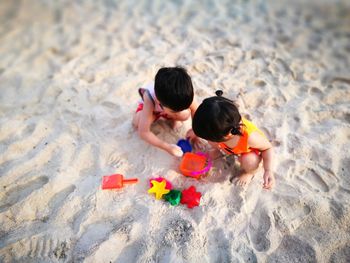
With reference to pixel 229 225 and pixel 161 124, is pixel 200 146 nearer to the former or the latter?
pixel 161 124

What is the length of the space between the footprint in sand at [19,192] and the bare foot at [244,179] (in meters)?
1.26

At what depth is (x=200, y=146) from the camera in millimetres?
2117

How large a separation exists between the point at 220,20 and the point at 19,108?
2437 millimetres

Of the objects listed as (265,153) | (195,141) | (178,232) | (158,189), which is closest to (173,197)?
(158,189)

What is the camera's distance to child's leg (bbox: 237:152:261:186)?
72.3 inches

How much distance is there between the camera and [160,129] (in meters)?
2.25

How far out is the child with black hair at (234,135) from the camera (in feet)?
4.99

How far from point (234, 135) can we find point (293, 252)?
2.29 feet

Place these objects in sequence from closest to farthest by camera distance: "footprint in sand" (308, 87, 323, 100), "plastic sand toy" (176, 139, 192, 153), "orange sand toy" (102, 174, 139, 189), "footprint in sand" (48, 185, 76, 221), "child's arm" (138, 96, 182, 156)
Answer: "footprint in sand" (48, 185, 76, 221) → "orange sand toy" (102, 174, 139, 189) → "child's arm" (138, 96, 182, 156) → "plastic sand toy" (176, 139, 192, 153) → "footprint in sand" (308, 87, 323, 100)

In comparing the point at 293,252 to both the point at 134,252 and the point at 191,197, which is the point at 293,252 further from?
the point at 134,252

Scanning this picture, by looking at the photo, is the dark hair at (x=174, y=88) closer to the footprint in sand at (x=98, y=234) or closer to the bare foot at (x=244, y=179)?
the bare foot at (x=244, y=179)

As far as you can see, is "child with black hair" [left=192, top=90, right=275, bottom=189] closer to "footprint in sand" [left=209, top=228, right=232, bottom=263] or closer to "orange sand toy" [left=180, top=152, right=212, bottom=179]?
"orange sand toy" [left=180, top=152, right=212, bottom=179]

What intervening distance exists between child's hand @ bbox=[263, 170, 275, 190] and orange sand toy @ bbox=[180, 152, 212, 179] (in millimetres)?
365

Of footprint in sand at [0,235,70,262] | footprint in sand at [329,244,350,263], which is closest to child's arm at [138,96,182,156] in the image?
footprint in sand at [0,235,70,262]
